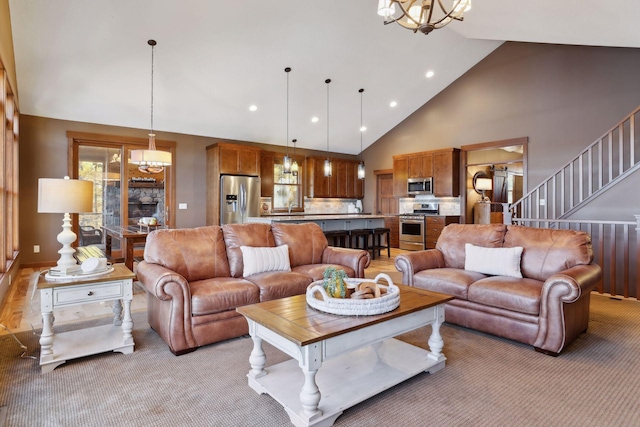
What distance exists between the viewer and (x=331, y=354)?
187 centimetres

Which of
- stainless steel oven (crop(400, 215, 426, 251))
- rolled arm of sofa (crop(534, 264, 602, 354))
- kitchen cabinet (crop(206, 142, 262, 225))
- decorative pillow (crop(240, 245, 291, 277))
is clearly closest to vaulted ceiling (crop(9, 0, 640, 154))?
kitchen cabinet (crop(206, 142, 262, 225))

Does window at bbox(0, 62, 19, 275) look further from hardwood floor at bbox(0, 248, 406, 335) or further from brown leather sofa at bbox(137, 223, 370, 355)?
brown leather sofa at bbox(137, 223, 370, 355)

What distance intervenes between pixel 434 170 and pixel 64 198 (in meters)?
7.17

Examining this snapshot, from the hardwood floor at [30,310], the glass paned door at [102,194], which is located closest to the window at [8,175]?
the hardwood floor at [30,310]

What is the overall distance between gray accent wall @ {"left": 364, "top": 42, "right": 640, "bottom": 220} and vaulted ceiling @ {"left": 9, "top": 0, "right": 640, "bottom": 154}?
20.2 inches

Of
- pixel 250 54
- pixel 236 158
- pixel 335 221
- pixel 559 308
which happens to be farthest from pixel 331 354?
pixel 236 158

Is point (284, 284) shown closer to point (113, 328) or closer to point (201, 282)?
point (201, 282)

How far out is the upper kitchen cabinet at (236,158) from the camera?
7.41 metres

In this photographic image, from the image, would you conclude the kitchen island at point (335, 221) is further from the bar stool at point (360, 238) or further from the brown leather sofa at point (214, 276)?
the brown leather sofa at point (214, 276)

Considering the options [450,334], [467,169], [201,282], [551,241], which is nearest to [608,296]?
[551,241]

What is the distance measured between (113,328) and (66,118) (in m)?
4.93

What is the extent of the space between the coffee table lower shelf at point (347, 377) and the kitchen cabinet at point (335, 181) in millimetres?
6773

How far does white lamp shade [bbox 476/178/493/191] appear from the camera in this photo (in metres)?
8.82

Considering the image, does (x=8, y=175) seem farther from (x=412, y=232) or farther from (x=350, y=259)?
(x=412, y=232)
